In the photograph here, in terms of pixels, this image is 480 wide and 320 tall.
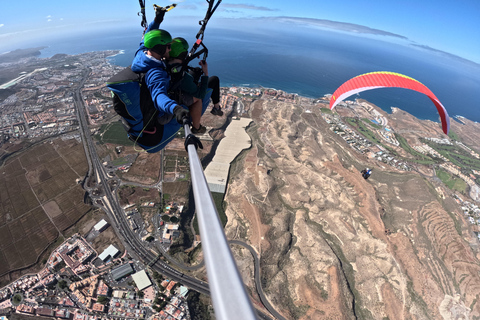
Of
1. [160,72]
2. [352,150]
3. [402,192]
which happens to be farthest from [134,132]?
[352,150]

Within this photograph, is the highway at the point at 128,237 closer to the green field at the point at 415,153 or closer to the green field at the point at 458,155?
the green field at the point at 415,153

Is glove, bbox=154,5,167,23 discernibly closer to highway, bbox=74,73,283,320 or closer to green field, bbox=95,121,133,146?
highway, bbox=74,73,283,320

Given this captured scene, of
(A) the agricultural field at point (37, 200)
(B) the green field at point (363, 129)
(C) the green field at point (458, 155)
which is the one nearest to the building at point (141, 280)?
(A) the agricultural field at point (37, 200)

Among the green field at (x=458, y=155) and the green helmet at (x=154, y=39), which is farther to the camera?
the green field at (x=458, y=155)

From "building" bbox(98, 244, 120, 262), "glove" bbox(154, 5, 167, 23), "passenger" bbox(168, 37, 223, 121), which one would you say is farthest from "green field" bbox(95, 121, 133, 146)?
"passenger" bbox(168, 37, 223, 121)

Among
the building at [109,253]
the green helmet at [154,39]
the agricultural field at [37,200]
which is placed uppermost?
the green helmet at [154,39]

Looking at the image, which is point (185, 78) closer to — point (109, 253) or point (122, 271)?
point (122, 271)

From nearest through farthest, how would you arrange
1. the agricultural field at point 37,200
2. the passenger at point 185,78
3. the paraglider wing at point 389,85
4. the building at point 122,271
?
the passenger at point 185,78 < the paraglider wing at point 389,85 < the building at point 122,271 < the agricultural field at point 37,200
